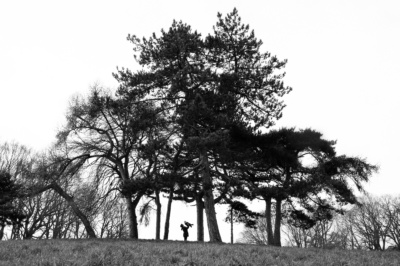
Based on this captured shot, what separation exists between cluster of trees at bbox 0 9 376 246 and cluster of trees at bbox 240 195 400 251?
20483mm

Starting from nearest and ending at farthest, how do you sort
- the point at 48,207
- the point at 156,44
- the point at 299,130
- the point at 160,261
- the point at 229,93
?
the point at 160,261, the point at 229,93, the point at 156,44, the point at 299,130, the point at 48,207

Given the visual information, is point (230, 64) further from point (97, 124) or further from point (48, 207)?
point (48, 207)

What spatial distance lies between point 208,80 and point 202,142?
4.93m

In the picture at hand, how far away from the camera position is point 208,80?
2055cm

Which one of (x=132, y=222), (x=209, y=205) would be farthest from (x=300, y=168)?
(x=132, y=222)

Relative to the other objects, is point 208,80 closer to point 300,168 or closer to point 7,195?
point 300,168

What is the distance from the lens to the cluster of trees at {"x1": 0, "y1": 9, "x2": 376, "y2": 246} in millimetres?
19578

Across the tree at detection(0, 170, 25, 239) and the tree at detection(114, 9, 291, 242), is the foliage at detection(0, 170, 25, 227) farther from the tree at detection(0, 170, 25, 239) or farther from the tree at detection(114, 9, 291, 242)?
the tree at detection(114, 9, 291, 242)

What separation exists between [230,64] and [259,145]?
5847 millimetres

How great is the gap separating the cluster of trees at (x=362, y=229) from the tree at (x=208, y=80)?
24398mm

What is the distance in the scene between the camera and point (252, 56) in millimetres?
22281

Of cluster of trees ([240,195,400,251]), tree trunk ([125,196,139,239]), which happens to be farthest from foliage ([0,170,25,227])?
cluster of trees ([240,195,400,251])

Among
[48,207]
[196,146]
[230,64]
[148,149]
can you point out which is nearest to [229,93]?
[230,64]

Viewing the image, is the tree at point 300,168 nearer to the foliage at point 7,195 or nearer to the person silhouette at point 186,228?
the person silhouette at point 186,228
